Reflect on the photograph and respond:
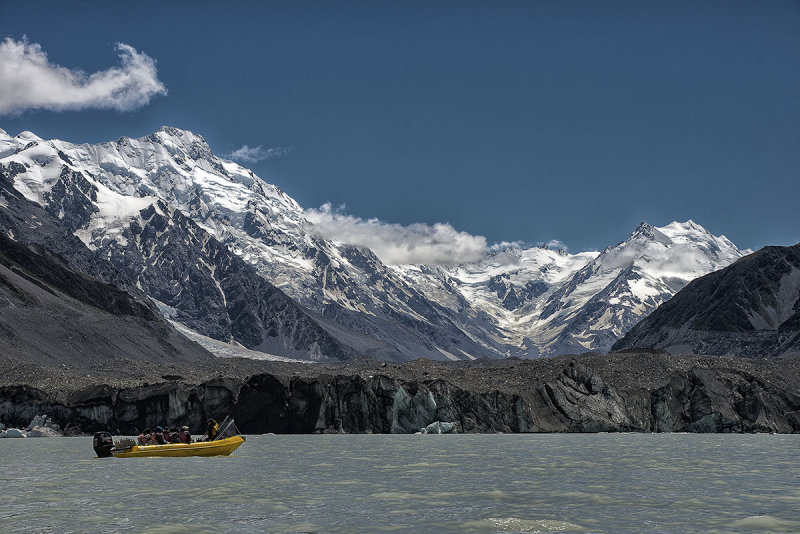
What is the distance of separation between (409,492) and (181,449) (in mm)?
34222

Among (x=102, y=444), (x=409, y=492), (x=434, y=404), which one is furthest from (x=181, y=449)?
(x=434, y=404)

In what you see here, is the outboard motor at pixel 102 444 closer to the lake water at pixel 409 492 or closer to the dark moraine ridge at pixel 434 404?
the lake water at pixel 409 492

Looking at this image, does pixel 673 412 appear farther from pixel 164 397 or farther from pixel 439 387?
pixel 164 397

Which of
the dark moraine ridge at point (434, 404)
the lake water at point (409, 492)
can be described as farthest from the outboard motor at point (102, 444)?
the dark moraine ridge at point (434, 404)

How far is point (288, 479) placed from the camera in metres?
53.5

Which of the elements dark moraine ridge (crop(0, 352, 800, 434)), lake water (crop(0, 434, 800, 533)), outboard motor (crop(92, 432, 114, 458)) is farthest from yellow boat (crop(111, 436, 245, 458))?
dark moraine ridge (crop(0, 352, 800, 434))

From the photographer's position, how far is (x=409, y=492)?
45438mm

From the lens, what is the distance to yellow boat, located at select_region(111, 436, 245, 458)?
2874 inches

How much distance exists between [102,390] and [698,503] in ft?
375

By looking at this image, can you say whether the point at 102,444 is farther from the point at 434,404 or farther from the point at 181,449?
the point at 434,404

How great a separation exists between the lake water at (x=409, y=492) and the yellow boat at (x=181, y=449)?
36.7 inches

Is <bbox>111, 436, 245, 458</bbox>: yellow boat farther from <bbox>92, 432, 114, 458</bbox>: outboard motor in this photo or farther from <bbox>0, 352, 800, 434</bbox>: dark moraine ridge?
<bbox>0, 352, 800, 434</bbox>: dark moraine ridge

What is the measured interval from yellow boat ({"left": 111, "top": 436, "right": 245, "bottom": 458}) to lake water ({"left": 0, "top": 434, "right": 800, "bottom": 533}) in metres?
0.93

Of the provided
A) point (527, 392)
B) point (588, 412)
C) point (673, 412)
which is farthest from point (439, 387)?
point (673, 412)
